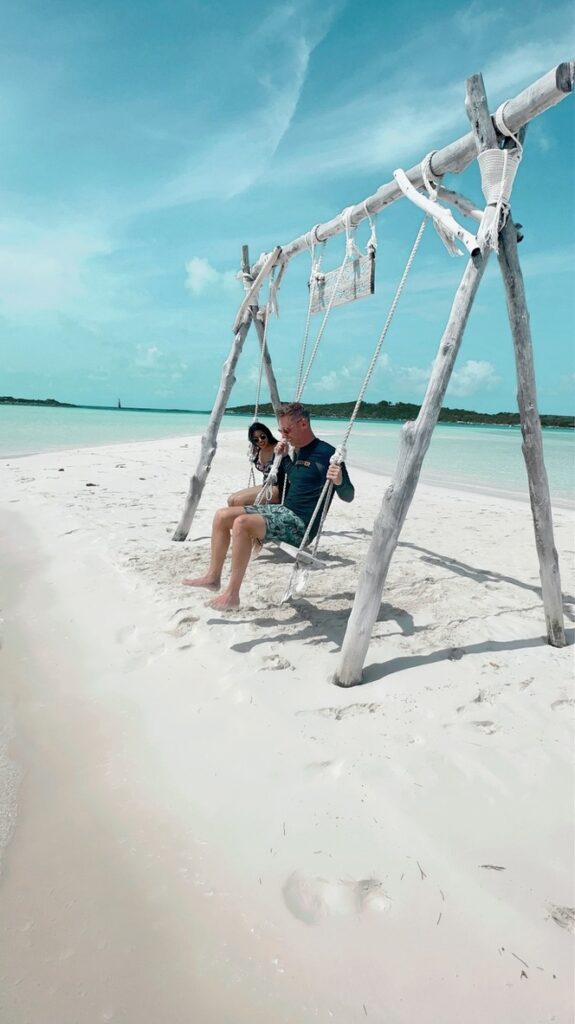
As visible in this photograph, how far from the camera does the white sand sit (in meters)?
1.47

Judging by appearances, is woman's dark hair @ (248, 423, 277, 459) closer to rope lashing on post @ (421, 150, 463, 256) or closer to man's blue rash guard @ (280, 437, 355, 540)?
man's blue rash guard @ (280, 437, 355, 540)

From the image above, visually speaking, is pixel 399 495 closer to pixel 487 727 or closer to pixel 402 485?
pixel 402 485

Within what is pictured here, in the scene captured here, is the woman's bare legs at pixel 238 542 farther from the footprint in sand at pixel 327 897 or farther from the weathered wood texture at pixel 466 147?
the weathered wood texture at pixel 466 147

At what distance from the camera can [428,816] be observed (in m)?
2.02

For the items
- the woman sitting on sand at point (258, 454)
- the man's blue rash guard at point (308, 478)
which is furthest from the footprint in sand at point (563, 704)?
the woman sitting on sand at point (258, 454)

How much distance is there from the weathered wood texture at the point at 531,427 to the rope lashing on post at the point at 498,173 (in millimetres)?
167

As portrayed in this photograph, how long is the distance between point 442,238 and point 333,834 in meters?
3.03

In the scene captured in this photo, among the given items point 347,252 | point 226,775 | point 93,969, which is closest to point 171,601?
point 226,775

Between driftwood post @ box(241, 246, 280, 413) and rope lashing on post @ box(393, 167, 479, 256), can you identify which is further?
driftwood post @ box(241, 246, 280, 413)

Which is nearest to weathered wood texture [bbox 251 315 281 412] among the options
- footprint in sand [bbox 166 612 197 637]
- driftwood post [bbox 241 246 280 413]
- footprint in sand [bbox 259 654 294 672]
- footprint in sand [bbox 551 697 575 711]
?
driftwood post [bbox 241 246 280 413]

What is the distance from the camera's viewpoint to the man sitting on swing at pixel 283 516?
370 centimetres

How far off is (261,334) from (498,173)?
110 inches

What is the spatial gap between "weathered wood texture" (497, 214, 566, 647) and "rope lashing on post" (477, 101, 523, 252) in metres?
0.17

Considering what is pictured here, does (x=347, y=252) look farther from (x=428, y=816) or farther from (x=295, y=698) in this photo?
(x=428, y=816)
